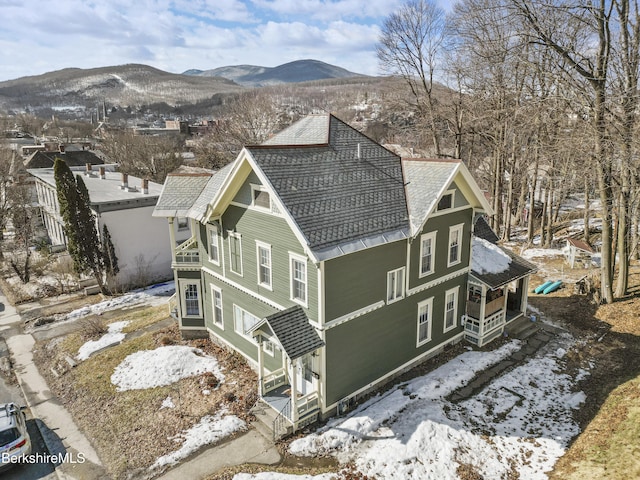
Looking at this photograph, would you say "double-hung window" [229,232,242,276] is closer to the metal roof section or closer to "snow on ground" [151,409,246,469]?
the metal roof section

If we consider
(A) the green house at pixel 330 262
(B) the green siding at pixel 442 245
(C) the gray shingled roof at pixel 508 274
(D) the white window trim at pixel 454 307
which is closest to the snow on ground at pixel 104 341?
(A) the green house at pixel 330 262

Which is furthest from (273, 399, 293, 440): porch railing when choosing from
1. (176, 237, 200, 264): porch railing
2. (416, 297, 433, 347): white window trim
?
(176, 237, 200, 264): porch railing

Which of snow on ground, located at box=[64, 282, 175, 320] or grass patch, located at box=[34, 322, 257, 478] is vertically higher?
grass patch, located at box=[34, 322, 257, 478]

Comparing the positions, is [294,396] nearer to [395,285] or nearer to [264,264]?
[264,264]

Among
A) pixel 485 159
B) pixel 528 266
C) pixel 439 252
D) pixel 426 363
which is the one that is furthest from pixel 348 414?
pixel 485 159

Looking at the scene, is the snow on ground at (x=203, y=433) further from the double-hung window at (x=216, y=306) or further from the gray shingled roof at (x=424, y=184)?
the gray shingled roof at (x=424, y=184)
